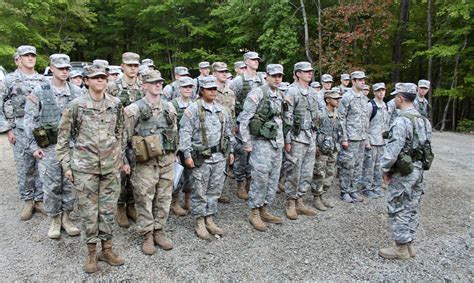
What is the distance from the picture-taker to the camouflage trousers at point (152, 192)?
4215 mm

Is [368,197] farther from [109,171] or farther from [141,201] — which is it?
[109,171]

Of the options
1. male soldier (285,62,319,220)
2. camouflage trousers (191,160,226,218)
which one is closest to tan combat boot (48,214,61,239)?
camouflage trousers (191,160,226,218)

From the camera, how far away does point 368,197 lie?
6.64 meters

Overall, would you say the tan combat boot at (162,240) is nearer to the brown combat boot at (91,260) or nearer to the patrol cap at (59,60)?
the brown combat boot at (91,260)

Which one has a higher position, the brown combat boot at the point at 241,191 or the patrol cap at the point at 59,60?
the patrol cap at the point at 59,60

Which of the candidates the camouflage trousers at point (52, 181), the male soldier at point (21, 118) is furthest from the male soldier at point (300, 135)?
the male soldier at point (21, 118)

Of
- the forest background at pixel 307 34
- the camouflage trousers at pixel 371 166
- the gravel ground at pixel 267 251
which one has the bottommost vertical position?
the gravel ground at pixel 267 251

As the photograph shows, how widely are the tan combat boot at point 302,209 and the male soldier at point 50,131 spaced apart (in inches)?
136

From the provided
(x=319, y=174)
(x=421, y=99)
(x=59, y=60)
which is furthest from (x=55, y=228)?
(x=421, y=99)

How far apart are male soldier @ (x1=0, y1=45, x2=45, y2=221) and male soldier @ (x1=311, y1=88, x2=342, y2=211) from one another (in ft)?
15.1

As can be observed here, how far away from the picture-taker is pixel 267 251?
441 centimetres

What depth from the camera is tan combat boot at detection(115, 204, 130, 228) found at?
16.2 ft

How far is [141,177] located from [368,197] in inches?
179

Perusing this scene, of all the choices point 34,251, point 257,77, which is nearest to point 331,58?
point 257,77
